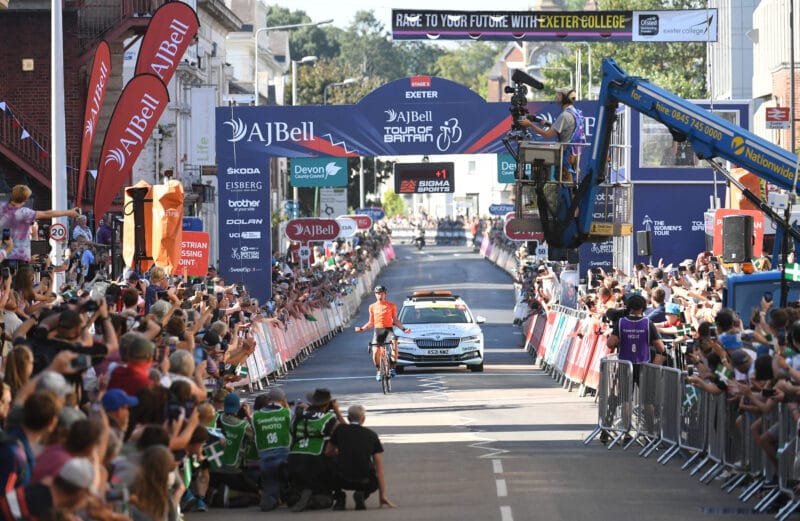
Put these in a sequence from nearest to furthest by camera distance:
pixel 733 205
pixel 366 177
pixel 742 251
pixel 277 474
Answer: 1. pixel 277 474
2. pixel 742 251
3. pixel 733 205
4. pixel 366 177

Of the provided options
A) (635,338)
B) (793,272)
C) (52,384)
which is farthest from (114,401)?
(793,272)

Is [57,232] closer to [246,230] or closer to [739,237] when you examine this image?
[739,237]

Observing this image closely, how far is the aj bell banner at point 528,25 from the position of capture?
39.2 meters

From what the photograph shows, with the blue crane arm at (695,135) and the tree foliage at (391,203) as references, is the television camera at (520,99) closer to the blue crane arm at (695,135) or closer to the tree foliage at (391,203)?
the blue crane arm at (695,135)

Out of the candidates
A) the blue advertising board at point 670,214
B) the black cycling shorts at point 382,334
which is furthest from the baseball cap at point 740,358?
the blue advertising board at point 670,214

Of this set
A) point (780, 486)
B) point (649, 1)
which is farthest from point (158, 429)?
point (649, 1)

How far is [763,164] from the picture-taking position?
19.8 metres

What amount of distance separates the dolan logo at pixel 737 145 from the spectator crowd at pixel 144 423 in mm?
6395

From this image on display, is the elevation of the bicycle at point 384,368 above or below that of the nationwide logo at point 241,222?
below

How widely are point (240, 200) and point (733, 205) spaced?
1137 centimetres

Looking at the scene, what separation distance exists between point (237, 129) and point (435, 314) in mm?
6770

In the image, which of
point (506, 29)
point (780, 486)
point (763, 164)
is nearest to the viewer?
point (780, 486)

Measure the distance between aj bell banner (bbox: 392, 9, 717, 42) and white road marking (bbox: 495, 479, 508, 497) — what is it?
23.3 m

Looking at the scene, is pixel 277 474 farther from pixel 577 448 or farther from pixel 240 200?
pixel 240 200
